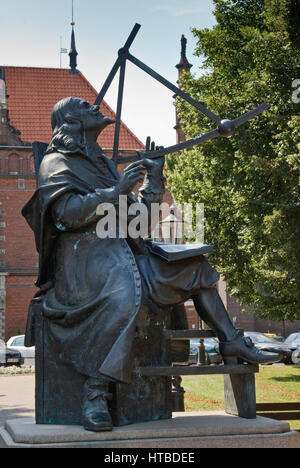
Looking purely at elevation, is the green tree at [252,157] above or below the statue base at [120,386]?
above

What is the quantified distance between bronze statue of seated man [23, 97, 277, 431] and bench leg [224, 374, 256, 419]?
0.14 meters

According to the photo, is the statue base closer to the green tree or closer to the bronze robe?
the bronze robe

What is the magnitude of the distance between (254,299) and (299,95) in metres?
5.49

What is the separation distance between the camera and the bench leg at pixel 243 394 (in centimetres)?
461

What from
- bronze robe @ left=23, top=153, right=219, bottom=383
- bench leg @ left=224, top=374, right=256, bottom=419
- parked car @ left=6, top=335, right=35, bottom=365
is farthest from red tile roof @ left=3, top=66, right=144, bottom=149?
bench leg @ left=224, top=374, right=256, bottom=419

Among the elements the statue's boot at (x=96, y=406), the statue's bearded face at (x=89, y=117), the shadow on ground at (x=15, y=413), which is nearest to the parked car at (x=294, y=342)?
the shadow on ground at (x=15, y=413)

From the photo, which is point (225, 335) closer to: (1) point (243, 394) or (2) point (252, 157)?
(1) point (243, 394)

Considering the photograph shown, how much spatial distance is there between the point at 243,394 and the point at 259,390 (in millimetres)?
8217

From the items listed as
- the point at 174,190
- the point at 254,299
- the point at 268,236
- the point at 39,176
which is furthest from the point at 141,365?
the point at 174,190

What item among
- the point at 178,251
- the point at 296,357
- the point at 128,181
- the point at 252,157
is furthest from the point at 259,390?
the point at 296,357

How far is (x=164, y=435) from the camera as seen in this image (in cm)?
407

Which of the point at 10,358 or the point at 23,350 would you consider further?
the point at 23,350

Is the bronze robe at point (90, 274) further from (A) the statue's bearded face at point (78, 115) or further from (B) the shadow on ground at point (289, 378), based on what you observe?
(B) the shadow on ground at point (289, 378)

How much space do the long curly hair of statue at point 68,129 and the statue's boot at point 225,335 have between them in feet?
4.39
